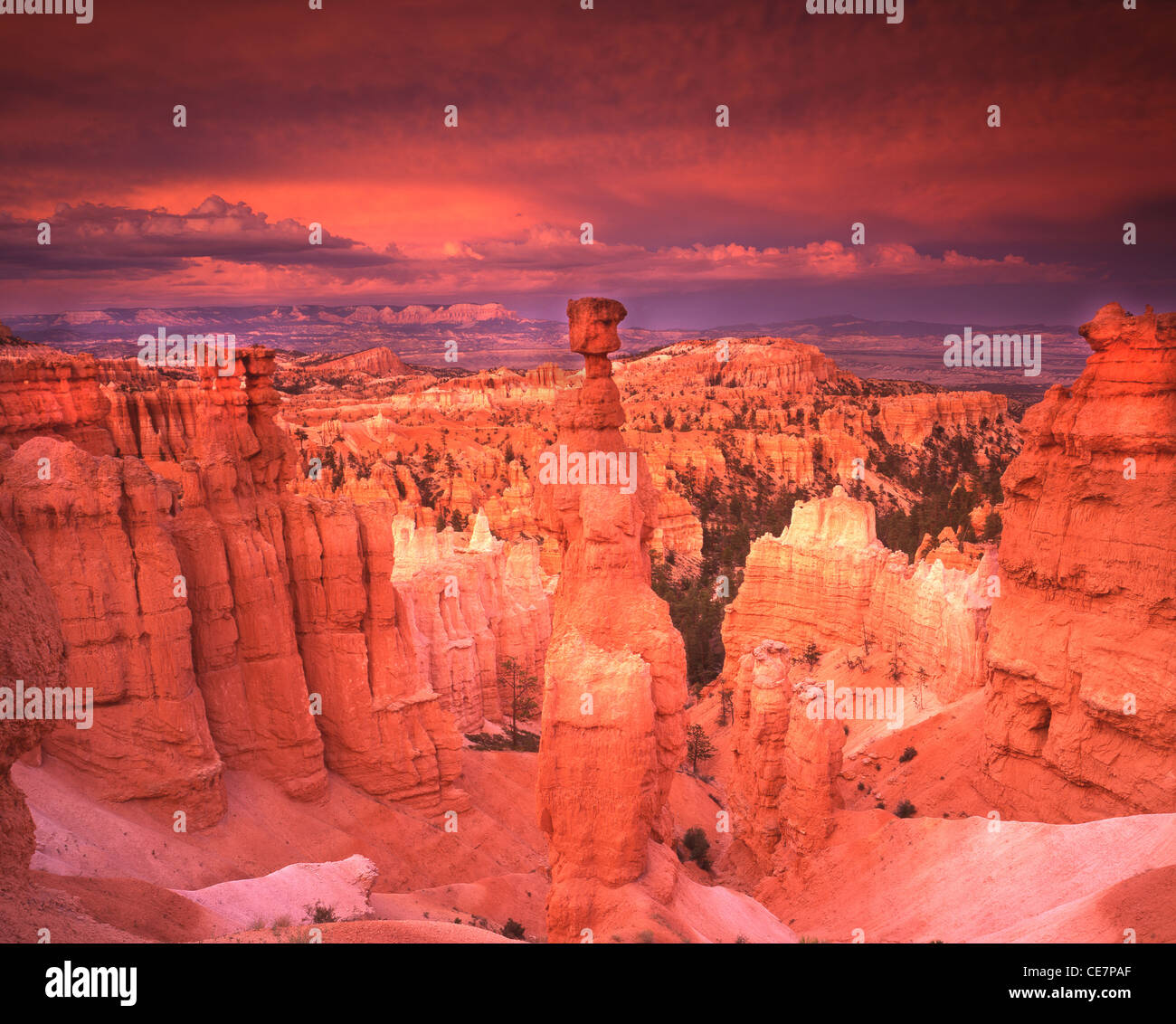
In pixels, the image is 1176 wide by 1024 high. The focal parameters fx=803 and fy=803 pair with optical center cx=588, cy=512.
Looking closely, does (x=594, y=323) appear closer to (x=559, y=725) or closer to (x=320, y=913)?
(x=559, y=725)

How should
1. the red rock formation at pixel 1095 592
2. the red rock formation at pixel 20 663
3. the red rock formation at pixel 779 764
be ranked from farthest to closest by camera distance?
1. the red rock formation at pixel 779 764
2. the red rock formation at pixel 1095 592
3. the red rock formation at pixel 20 663

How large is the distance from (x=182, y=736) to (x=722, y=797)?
63.6 ft

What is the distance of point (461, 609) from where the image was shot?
3103cm

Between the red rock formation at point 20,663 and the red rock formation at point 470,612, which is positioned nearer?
the red rock formation at point 20,663

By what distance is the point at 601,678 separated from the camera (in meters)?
12.4

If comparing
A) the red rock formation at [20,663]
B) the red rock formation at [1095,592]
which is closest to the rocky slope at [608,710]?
the red rock formation at [20,663]

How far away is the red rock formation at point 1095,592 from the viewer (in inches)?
653

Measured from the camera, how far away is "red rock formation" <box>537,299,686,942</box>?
12.2m

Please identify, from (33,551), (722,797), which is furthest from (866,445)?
(33,551)

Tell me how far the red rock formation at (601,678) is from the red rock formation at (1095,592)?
10.1m

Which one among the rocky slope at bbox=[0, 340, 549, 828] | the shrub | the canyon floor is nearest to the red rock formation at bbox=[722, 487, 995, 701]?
the canyon floor

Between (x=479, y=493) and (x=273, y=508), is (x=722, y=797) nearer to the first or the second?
(x=273, y=508)

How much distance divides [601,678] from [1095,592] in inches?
481

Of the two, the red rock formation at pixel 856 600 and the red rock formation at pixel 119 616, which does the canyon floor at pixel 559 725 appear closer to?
the red rock formation at pixel 119 616
